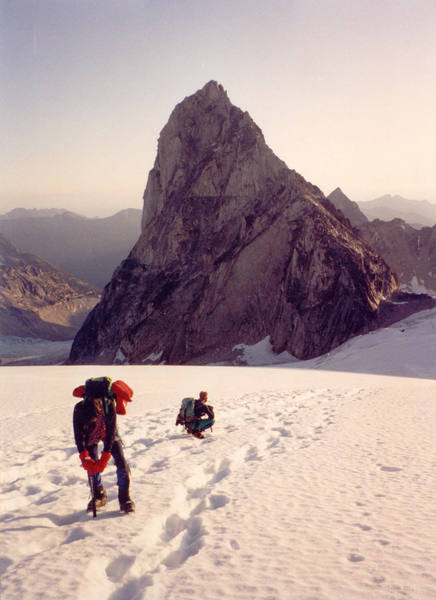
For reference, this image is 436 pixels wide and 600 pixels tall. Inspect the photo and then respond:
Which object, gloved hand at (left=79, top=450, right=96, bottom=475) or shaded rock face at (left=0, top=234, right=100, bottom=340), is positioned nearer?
gloved hand at (left=79, top=450, right=96, bottom=475)

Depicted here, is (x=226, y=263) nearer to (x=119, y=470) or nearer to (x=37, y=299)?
(x=119, y=470)

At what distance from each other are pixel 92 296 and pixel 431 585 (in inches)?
5861

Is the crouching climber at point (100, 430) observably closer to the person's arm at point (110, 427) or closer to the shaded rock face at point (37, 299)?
the person's arm at point (110, 427)

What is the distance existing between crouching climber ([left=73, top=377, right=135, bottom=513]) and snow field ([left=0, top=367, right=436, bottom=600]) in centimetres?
27

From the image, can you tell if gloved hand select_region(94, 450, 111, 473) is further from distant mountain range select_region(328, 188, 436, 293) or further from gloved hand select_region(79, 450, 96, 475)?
distant mountain range select_region(328, 188, 436, 293)

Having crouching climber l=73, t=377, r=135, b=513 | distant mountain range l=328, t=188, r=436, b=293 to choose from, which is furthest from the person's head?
distant mountain range l=328, t=188, r=436, b=293

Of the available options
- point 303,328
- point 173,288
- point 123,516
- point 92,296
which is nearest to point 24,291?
point 92,296

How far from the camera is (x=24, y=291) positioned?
434ft

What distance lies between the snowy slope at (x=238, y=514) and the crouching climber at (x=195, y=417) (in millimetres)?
210

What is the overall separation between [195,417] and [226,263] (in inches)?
1812

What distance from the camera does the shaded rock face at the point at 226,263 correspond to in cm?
4844

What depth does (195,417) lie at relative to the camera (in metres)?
8.81

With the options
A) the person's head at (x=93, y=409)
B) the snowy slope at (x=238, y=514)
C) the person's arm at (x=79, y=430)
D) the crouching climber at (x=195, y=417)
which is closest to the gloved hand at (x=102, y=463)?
the person's arm at (x=79, y=430)

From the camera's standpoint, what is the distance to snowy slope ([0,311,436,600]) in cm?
337
